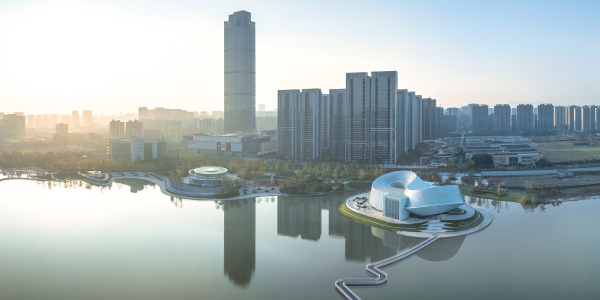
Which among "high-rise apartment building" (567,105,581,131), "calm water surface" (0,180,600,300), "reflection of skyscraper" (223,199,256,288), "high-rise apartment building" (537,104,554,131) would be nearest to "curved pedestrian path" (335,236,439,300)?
"calm water surface" (0,180,600,300)

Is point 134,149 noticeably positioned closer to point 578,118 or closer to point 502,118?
point 502,118

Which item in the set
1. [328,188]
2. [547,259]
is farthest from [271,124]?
[547,259]

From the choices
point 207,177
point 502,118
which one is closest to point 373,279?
point 207,177

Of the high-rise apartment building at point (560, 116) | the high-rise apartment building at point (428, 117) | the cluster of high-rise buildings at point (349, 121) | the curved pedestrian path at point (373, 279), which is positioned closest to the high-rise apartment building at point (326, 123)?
the cluster of high-rise buildings at point (349, 121)

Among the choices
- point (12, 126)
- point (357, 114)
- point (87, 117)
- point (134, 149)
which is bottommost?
point (134, 149)

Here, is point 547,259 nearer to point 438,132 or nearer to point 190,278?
point 190,278
